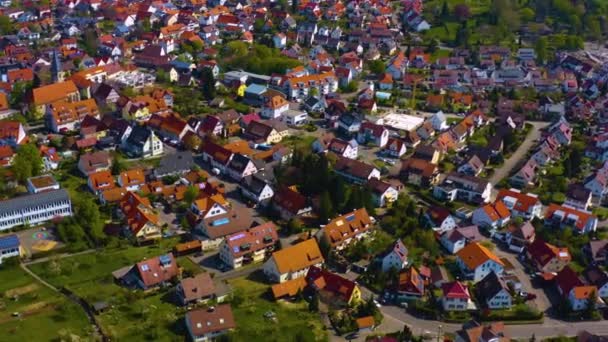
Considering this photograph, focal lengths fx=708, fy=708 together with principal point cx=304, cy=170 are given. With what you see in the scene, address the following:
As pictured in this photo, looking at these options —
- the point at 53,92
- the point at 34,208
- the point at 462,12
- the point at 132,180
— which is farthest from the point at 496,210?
the point at 462,12

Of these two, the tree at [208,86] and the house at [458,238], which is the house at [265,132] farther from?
the house at [458,238]

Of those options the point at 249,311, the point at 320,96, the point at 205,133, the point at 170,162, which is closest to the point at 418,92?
the point at 320,96

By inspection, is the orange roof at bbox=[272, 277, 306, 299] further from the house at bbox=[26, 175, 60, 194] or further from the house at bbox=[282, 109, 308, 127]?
the house at bbox=[282, 109, 308, 127]

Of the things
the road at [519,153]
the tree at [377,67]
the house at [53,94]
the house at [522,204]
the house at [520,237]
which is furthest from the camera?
the tree at [377,67]

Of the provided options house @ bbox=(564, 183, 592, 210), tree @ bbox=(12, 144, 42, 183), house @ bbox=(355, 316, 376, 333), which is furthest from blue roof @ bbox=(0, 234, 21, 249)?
house @ bbox=(564, 183, 592, 210)

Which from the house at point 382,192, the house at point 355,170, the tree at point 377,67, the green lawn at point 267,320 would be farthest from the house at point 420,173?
the tree at point 377,67

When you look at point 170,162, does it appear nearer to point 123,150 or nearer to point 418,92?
point 123,150

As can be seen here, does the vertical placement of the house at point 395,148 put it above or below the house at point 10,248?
below

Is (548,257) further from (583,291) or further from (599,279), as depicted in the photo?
(583,291)
